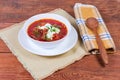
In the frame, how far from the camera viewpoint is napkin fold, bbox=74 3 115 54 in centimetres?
96

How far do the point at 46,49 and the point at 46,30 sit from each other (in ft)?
0.26

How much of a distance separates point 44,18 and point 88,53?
25 centimetres

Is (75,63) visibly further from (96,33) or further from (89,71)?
(96,33)

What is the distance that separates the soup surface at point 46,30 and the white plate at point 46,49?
0.03 meters

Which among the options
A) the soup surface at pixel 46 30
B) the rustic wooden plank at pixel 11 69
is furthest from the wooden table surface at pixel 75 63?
the soup surface at pixel 46 30

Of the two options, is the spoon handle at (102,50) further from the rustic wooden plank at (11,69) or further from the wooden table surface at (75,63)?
the rustic wooden plank at (11,69)

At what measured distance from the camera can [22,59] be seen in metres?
0.91

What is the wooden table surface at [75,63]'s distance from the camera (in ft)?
2.84

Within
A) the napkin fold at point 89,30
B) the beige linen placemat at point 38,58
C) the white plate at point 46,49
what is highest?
the napkin fold at point 89,30

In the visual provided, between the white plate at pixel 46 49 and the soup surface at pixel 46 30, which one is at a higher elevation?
the soup surface at pixel 46 30

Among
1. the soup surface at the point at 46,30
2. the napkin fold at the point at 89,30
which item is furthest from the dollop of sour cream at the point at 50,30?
the napkin fold at the point at 89,30

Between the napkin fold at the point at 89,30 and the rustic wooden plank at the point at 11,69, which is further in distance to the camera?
the napkin fold at the point at 89,30

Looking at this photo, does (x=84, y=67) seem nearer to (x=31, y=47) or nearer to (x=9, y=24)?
(x=31, y=47)

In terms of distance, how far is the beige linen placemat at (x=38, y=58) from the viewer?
2.85 ft
